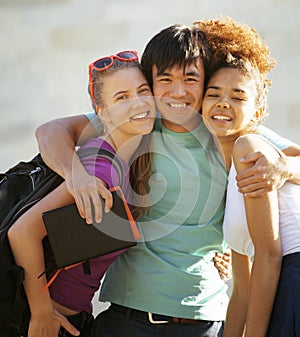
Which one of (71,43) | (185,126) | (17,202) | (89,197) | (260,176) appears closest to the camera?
(260,176)

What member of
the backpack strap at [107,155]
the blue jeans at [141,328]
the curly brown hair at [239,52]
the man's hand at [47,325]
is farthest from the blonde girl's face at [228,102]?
the man's hand at [47,325]

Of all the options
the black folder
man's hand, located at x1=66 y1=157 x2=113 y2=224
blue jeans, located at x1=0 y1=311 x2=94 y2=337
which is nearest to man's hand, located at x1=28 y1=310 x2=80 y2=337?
blue jeans, located at x1=0 y1=311 x2=94 y2=337

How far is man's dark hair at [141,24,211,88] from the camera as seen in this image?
1945 mm

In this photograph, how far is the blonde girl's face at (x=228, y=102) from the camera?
1.92 meters

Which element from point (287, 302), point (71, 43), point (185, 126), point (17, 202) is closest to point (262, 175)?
point (287, 302)

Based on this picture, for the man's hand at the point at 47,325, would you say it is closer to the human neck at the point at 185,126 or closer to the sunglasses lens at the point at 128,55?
the human neck at the point at 185,126

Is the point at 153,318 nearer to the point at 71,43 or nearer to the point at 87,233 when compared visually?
the point at 87,233

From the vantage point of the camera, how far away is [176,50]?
1.95 m

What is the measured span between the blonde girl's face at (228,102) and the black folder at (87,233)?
1.02ft

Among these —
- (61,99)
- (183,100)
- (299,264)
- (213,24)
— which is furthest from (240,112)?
(61,99)

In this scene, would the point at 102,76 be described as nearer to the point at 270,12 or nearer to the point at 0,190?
the point at 0,190

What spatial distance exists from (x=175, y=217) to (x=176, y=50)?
42 cm

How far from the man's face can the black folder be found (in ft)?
0.91

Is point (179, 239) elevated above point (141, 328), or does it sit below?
above
